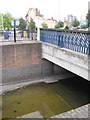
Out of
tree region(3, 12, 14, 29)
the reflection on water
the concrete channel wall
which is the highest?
tree region(3, 12, 14, 29)

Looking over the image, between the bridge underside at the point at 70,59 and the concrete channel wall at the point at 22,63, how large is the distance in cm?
107

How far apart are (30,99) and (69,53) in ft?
11.8

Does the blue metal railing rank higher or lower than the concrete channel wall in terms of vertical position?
higher

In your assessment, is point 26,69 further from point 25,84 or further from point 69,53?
point 69,53

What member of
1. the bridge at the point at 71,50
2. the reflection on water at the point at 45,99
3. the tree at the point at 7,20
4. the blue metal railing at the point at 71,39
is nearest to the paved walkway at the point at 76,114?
the bridge at the point at 71,50

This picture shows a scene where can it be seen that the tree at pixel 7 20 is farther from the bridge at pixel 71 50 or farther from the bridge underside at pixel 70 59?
the bridge underside at pixel 70 59

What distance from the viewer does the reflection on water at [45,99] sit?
25.6 feet

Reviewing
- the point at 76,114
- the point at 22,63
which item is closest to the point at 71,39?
the point at 22,63

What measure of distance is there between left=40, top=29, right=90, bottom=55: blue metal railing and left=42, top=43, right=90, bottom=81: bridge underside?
302 millimetres

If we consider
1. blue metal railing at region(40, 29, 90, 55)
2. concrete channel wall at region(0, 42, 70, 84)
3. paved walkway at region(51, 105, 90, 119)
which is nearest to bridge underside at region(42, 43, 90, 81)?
blue metal railing at region(40, 29, 90, 55)

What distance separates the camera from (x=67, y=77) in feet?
41.6

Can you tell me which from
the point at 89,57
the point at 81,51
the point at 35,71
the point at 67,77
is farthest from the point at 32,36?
the point at 89,57

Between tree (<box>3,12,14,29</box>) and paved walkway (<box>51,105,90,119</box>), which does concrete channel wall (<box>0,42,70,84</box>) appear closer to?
paved walkway (<box>51,105,90,119</box>)

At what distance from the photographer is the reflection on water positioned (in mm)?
7809
